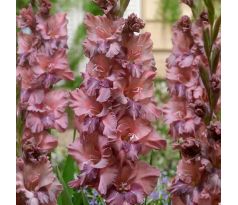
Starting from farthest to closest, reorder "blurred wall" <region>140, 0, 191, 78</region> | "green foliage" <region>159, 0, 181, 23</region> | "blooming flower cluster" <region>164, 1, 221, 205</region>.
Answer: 1. "green foliage" <region>159, 0, 181, 23</region>
2. "blurred wall" <region>140, 0, 191, 78</region>
3. "blooming flower cluster" <region>164, 1, 221, 205</region>

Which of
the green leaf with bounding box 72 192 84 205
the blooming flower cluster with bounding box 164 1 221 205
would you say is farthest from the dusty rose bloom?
the green leaf with bounding box 72 192 84 205

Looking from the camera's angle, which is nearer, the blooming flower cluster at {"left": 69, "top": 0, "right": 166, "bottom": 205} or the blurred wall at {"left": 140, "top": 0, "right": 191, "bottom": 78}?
the blooming flower cluster at {"left": 69, "top": 0, "right": 166, "bottom": 205}

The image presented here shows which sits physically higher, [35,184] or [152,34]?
[152,34]

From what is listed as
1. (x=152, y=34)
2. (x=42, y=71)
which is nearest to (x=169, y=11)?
(x=152, y=34)

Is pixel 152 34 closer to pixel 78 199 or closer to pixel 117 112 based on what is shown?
pixel 78 199

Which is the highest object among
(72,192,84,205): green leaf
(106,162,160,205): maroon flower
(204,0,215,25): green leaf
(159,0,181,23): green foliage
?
(159,0,181,23): green foliage

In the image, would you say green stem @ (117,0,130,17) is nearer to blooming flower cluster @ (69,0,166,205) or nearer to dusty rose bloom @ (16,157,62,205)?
blooming flower cluster @ (69,0,166,205)
